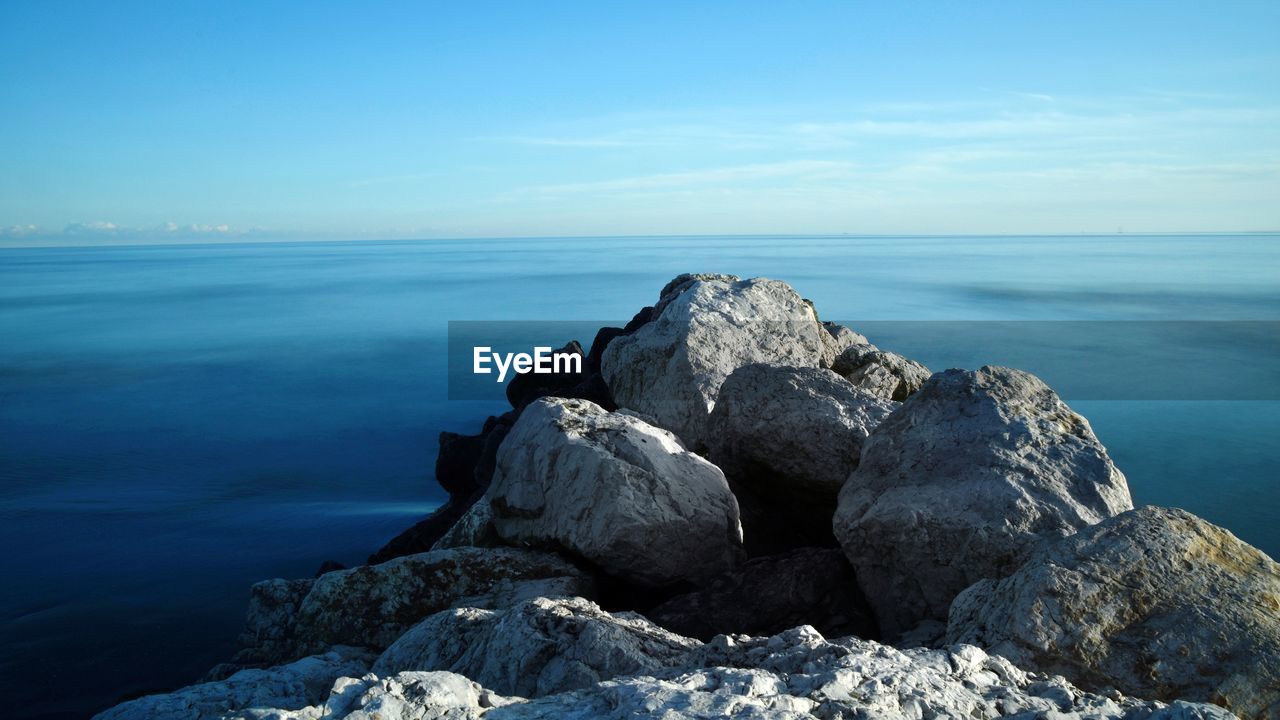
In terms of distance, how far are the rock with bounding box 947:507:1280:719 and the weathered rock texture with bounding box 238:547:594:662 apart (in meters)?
2.46

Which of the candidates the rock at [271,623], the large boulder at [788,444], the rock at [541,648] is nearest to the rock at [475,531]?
the rock at [271,623]

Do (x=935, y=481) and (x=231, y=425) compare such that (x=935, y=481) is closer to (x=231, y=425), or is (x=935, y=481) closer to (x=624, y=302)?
(x=231, y=425)

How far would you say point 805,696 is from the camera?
248 cm

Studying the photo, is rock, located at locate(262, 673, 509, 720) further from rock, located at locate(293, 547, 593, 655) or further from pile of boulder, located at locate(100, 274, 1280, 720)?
rock, located at locate(293, 547, 593, 655)

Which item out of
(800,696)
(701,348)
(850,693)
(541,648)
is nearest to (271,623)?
(541,648)

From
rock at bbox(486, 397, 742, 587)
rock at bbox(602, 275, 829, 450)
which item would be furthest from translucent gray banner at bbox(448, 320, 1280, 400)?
rock at bbox(486, 397, 742, 587)

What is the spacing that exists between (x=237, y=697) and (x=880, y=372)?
231 inches

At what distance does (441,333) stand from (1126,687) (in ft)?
99.9

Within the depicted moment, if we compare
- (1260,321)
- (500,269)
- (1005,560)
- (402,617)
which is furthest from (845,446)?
(500,269)

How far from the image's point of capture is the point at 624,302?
40.1 m

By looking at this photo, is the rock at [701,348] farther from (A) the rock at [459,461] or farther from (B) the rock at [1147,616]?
(B) the rock at [1147,616]

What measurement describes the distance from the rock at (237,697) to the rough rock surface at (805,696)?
566 millimetres

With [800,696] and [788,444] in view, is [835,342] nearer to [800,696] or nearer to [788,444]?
[788,444]

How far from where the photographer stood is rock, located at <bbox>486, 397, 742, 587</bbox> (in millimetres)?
5078
